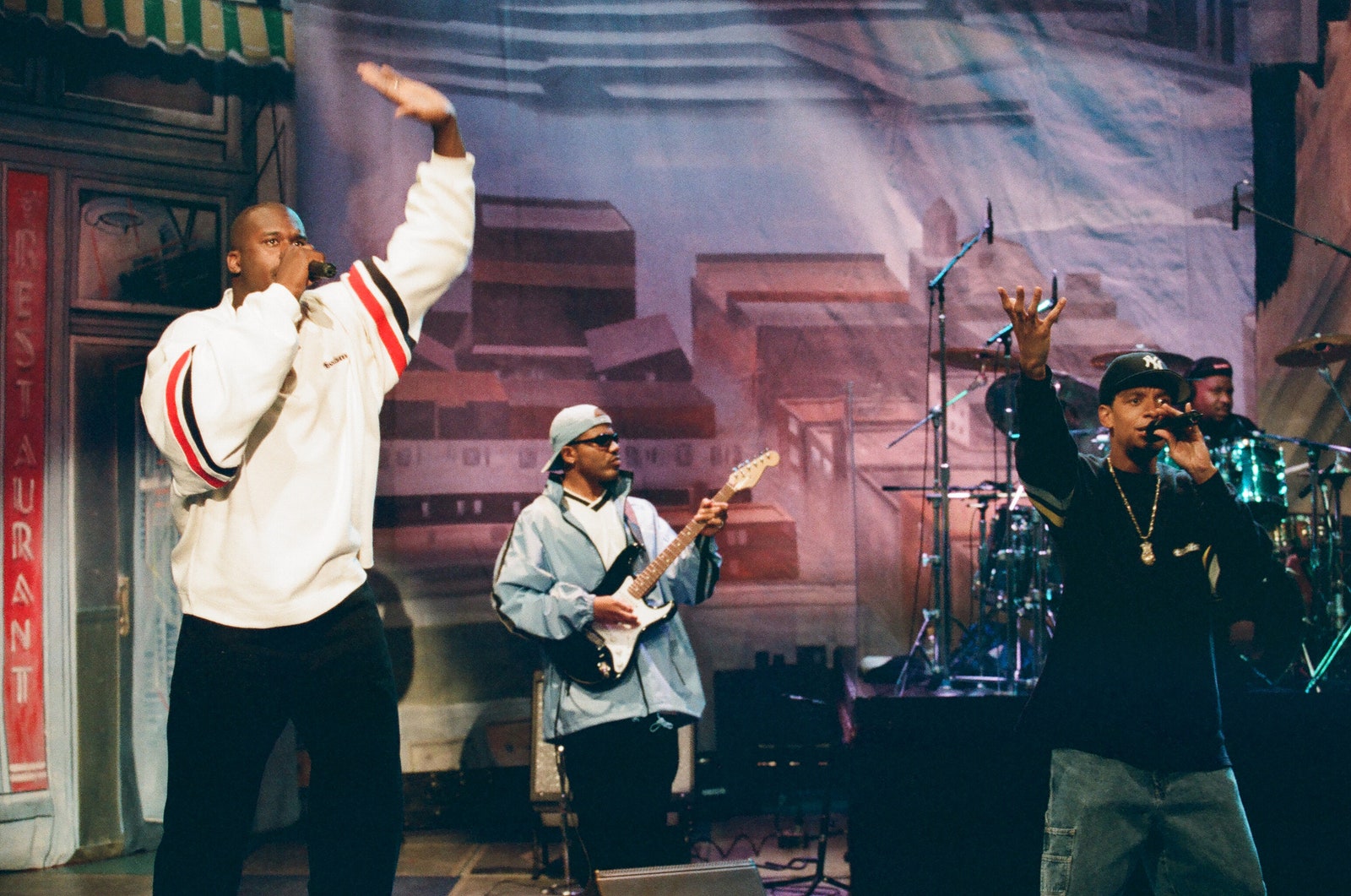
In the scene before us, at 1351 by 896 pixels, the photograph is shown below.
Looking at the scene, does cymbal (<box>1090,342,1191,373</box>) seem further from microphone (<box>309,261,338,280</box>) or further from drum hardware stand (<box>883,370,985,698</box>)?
microphone (<box>309,261,338,280</box>)

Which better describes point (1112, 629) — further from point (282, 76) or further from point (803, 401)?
point (282, 76)

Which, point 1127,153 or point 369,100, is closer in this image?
point 369,100

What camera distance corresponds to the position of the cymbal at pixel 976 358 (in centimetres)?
544

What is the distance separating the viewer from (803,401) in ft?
20.2

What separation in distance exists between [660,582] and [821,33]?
12.5ft

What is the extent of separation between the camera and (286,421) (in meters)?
2.29

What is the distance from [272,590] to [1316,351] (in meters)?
5.32

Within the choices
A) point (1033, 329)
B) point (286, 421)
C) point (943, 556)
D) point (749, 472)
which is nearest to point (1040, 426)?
point (1033, 329)

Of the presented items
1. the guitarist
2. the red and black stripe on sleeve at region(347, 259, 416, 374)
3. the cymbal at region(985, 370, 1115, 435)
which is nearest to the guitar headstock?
the guitarist

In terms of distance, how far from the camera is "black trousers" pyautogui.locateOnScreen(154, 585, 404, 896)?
2.14 meters

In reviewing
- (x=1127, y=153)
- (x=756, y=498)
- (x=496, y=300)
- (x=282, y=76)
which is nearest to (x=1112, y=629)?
(x=756, y=498)

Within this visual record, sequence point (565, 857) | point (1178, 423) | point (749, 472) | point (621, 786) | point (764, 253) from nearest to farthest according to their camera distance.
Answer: point (1178, 423), point (621, 786), point (749, 472), point (565, 857), point (764, 253)

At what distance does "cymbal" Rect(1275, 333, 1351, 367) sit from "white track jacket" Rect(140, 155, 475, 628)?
4.64m

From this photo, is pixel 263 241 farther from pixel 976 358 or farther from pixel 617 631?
pixel 976 358
